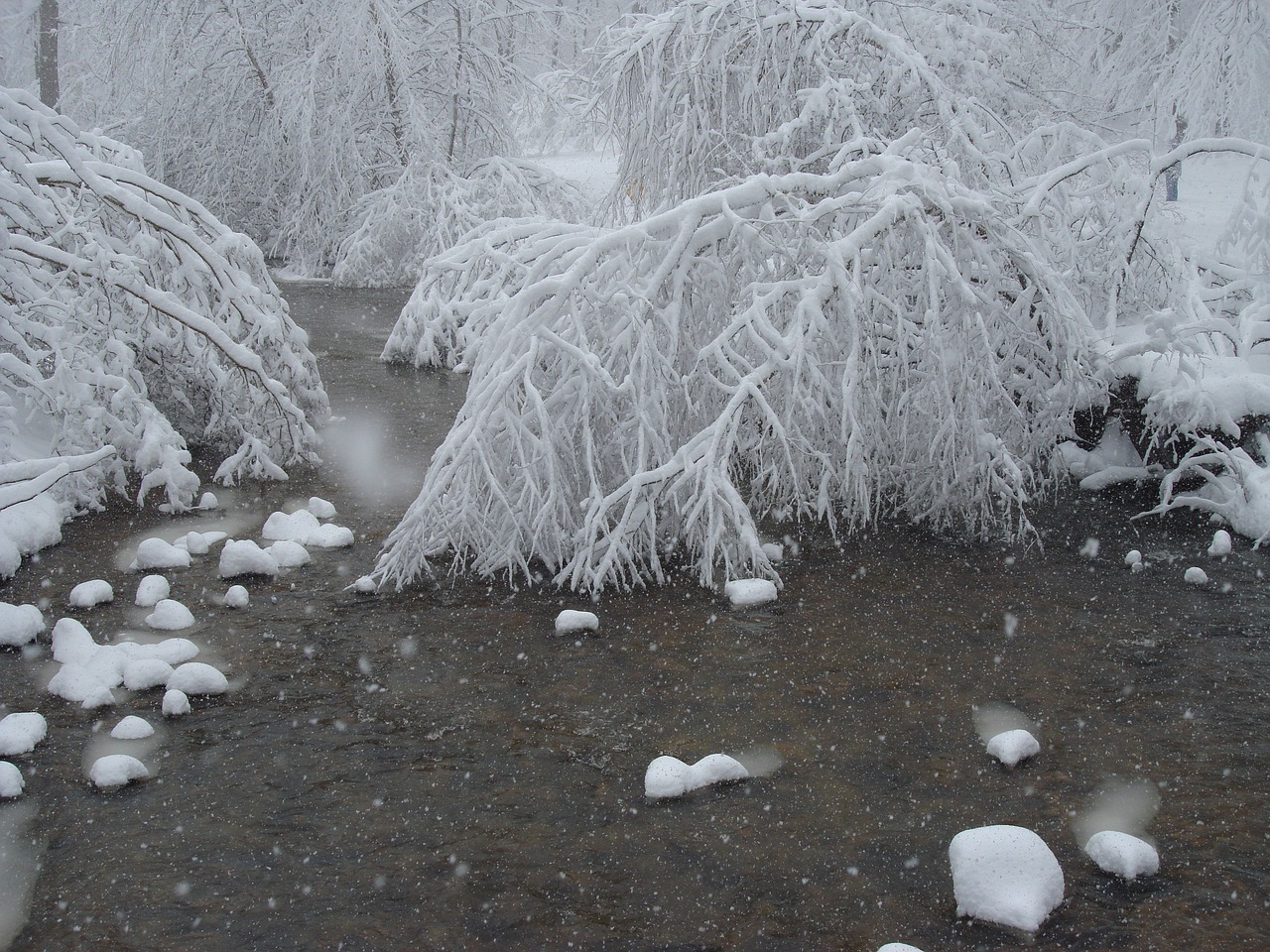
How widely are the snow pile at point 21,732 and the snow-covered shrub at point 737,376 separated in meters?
1.81

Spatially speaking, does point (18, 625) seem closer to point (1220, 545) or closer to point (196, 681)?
point (196, 681)

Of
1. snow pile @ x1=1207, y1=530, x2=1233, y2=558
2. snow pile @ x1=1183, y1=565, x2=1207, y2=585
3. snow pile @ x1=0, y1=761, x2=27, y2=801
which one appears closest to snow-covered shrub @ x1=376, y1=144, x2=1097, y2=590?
snow pile @ x1=1183, y1=565, x2=1207, y2=585

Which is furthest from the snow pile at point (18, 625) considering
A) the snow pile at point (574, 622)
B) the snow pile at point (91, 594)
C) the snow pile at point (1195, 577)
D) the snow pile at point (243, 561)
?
the snow pile at point (1195, 577)

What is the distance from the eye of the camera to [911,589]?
5.62 m

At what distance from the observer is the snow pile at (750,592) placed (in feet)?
17.6

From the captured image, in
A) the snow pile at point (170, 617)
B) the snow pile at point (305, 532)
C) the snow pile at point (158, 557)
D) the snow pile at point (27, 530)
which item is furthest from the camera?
the snow pile at point (305, 532)

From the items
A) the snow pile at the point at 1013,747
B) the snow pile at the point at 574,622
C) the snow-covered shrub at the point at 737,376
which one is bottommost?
the snow pile at the point at 574,622

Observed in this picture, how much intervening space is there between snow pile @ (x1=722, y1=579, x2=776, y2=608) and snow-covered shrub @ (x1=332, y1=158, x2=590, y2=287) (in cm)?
1056

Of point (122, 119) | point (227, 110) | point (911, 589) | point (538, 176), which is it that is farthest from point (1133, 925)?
point (122, 119)

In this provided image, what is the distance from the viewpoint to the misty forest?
3.29 m

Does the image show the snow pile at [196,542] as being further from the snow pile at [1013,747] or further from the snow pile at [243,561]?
the snow pile at [1013,747]

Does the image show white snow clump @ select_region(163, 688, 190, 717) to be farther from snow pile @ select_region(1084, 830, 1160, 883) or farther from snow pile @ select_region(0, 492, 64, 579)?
snow pile @ select_region(1084, 830, 1160, 883)

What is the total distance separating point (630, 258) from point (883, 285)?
1.60 meters

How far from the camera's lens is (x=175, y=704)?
13.9 ft
